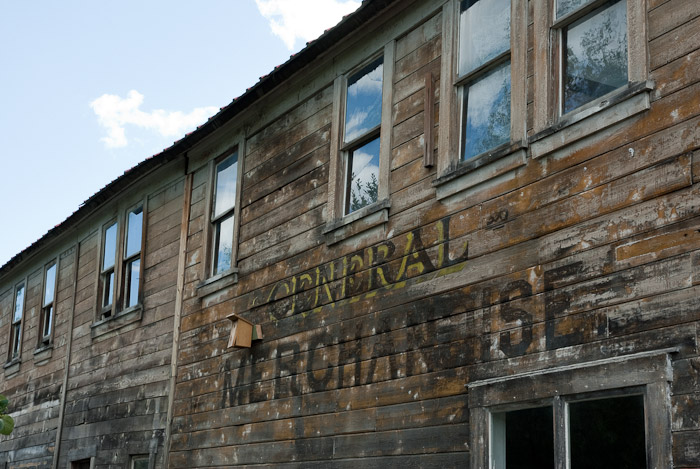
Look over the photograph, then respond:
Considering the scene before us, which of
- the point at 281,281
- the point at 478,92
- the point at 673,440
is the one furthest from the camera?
the point at 281,281

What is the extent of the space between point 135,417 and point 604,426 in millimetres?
8052

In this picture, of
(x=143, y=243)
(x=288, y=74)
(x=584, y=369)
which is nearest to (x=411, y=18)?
(x=288, y=74)

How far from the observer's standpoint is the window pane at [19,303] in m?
18.9

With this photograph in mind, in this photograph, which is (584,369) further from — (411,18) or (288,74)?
(288,74)

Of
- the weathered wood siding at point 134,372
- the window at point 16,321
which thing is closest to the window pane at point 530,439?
the weathered wood siding at point 134,372

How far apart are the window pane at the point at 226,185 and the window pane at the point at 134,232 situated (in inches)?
87.6

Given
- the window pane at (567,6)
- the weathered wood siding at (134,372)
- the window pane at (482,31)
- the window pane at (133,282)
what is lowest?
the weathered wood siding at (134,372)

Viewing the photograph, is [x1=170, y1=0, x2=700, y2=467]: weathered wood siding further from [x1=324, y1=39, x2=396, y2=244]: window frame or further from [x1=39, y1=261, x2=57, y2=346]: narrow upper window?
[x1=39, y1=261, x2=57, y2=346]: narrow upper window

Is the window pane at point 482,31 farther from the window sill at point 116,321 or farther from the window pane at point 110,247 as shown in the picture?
the window pane at point 110,247

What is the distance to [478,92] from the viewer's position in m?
7.97

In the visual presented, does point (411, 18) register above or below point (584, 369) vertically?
above

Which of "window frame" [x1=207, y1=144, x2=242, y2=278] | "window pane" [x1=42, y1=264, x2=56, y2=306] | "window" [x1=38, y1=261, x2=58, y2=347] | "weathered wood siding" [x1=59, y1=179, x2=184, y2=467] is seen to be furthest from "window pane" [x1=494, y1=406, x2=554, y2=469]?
"window pane" [x1=42, y1=264, x2=56, y2=306]

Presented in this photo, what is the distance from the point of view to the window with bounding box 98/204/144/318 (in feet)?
45.2

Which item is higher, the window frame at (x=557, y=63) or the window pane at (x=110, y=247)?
the window pane at (x=110, y=247)
